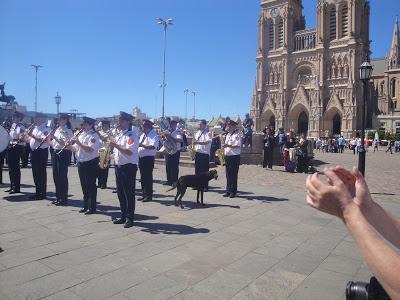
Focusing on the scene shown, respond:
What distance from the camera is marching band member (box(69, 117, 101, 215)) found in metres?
7.58

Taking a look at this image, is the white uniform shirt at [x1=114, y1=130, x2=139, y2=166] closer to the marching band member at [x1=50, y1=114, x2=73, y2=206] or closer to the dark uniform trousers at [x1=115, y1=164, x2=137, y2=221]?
the dark uniform trousers at [x1=115, y1=164, x2=137, y2=221]

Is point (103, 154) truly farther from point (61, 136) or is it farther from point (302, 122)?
point (302, 122)

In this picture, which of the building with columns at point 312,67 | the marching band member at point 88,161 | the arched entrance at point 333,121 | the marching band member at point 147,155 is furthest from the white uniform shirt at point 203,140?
the arched entrance at point 333,121

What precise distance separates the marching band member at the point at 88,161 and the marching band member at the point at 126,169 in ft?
2.97

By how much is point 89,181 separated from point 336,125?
62.3 metres

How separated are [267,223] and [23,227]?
461 cm

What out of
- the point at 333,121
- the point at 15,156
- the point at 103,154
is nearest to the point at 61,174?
the point at 103,154

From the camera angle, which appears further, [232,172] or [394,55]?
[394,55]

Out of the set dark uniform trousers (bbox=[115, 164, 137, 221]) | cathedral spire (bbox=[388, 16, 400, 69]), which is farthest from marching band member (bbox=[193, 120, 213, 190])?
cathedral spire (bbox=[388, 16, 400, 69])

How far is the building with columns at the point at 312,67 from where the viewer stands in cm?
5912

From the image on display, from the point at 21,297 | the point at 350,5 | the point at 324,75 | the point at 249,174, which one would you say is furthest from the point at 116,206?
the point at 350,5

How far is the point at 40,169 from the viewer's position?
29.9ft

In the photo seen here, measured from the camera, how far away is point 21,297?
12.3 feet

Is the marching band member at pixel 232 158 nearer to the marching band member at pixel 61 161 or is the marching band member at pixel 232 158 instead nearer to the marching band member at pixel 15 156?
the marching band member at pixel 61 161
